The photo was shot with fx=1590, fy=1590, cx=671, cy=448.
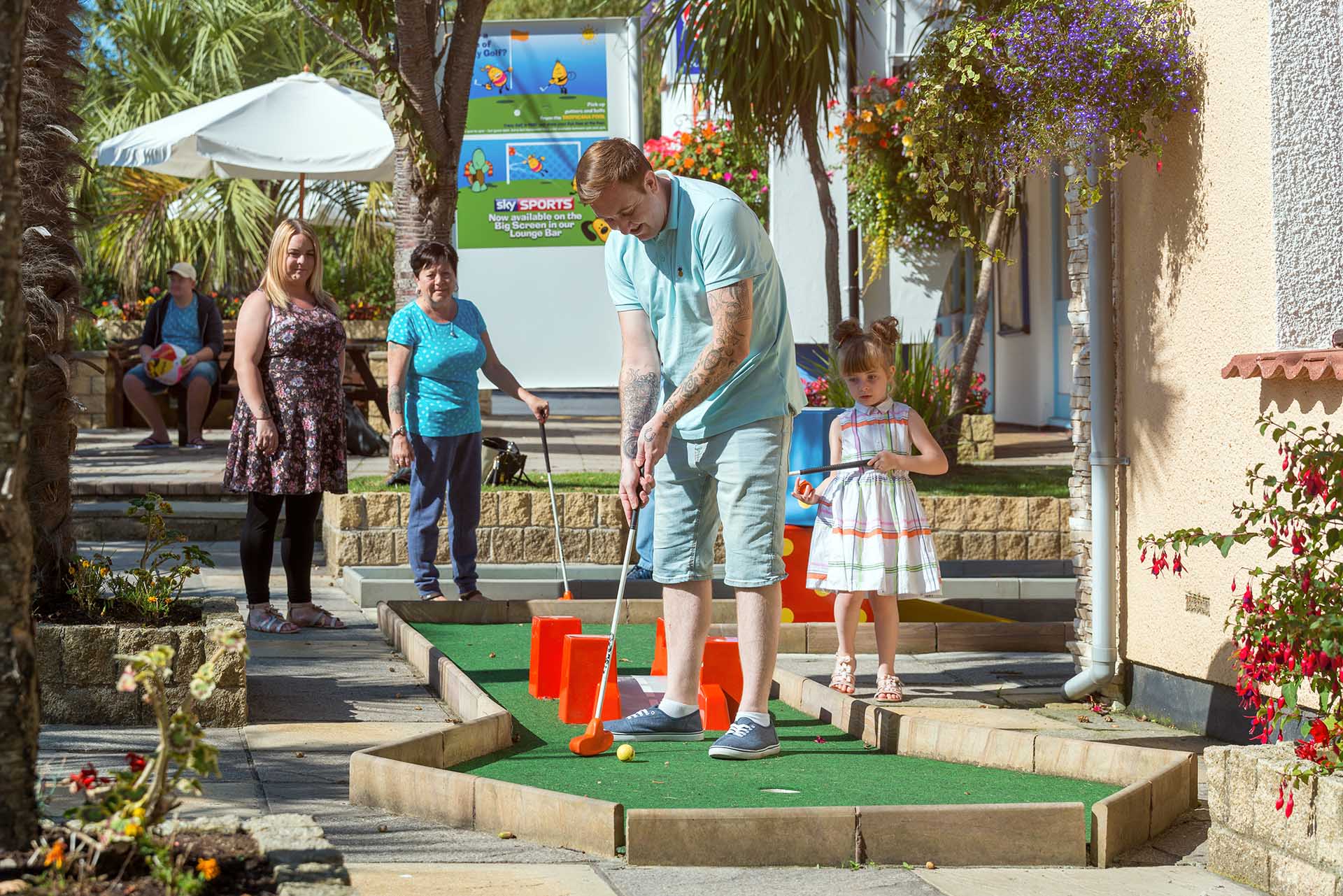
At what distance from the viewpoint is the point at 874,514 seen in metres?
5.71

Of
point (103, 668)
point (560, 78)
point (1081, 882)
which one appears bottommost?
point (1081, 882)

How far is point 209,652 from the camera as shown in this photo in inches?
183

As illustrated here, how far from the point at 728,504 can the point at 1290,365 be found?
5.16ft

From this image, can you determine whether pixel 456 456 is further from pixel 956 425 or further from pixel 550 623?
pixel 956 425

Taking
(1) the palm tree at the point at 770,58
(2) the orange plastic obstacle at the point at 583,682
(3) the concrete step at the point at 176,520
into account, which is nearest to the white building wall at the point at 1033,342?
(1) the palm tree at the point at 770,58

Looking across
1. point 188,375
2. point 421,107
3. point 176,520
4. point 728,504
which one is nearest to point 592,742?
point 728,504

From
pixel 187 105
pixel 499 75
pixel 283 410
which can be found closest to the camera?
pixel 283 410

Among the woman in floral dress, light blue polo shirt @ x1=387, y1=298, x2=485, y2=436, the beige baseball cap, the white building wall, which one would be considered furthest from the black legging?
the white building wall

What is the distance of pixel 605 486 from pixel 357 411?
3976 millimetres

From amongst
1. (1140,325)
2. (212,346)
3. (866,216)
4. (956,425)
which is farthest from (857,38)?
(1140,325)

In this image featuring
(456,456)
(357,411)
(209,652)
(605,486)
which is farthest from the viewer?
(357,411)

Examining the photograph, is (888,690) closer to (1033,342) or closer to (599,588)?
(599,588)

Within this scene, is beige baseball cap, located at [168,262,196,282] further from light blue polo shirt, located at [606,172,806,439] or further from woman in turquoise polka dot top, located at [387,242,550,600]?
light blue polo shirt, located at [606,172,806,439]

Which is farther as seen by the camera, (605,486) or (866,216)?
(866,216)
